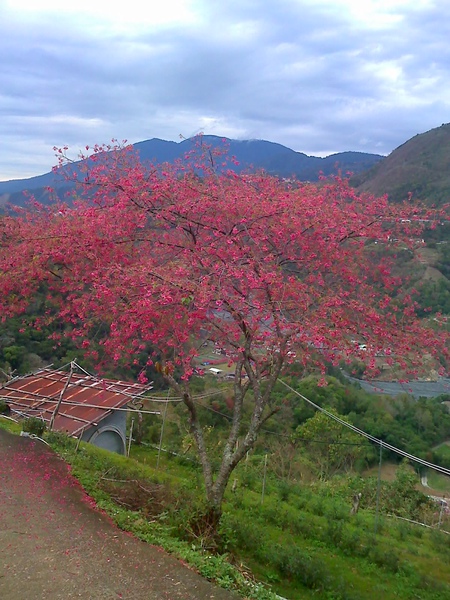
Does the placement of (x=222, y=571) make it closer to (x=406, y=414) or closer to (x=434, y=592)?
(x=434, y=592)

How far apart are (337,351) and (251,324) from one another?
907 millimetres

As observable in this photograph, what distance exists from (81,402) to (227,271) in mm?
6660

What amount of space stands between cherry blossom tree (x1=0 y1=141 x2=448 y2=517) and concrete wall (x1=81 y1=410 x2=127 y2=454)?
4698 millimetres

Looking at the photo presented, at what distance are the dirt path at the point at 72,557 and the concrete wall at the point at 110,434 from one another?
427 cm

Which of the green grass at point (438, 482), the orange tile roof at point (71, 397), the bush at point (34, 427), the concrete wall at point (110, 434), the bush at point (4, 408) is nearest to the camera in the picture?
the bush at point (34, 427)

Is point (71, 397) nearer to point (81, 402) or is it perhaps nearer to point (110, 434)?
point (81, 402)

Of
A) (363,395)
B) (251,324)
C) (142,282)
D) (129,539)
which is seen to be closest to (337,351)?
(251,324)

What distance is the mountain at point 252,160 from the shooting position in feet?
22.6

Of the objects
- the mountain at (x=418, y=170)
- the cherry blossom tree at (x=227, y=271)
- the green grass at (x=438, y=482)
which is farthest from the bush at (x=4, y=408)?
the mountain at (x=418, y=170)

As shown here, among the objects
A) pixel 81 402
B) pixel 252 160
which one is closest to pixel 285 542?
pixel 81 402

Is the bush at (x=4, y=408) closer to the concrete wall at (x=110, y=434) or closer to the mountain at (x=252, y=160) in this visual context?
the concrete wall at (x=110, y=434)

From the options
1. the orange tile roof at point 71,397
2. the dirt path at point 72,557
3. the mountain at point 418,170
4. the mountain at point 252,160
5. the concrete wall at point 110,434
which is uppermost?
the mountain at point 418,170

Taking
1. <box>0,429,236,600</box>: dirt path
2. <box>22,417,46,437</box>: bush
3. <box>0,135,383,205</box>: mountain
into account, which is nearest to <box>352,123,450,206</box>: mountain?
<box>0,135,383,205</box>: mountain

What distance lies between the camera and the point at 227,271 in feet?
18.2
